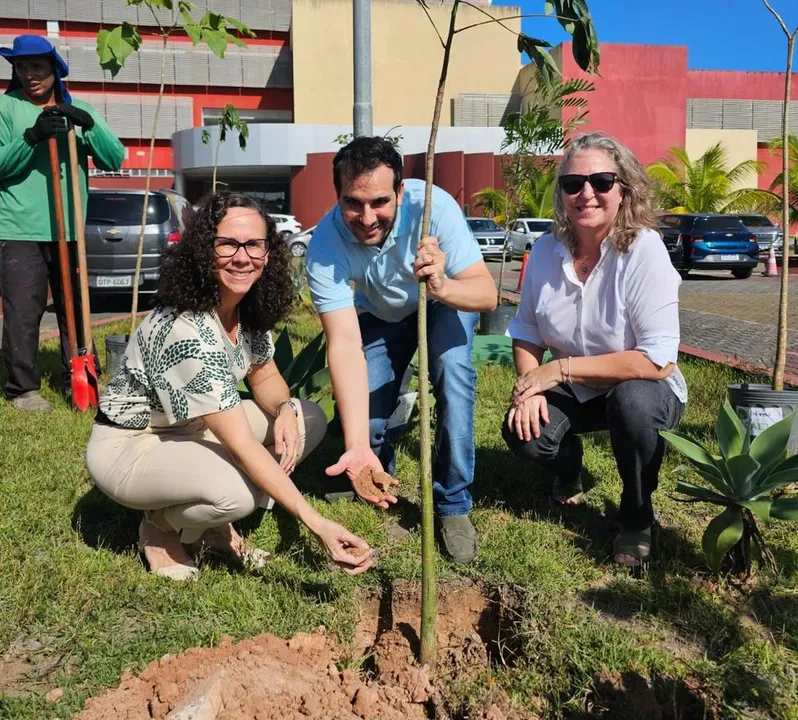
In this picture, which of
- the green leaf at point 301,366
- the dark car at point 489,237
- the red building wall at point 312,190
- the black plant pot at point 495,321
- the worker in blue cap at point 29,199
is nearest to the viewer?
the green leaf at point 301,366

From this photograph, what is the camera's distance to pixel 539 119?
766 centimetres

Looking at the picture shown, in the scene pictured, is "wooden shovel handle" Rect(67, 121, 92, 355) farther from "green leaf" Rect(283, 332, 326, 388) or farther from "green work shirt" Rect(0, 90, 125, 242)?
"green leaf" Rect(283, 332, 326, 388)

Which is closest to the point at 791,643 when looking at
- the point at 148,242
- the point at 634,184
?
the point at 634,184

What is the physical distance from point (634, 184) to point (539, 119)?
17.6 ft

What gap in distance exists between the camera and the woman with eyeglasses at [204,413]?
2.30 meters

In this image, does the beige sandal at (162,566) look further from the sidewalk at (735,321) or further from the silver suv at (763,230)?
the silver suv at (763,230)

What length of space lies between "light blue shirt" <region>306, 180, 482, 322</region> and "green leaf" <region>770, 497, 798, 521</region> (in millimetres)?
1285

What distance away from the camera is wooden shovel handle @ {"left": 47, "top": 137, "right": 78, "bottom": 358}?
4.28m

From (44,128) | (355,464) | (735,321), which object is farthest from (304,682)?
(735,321)

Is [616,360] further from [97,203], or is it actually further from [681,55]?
[681,55]

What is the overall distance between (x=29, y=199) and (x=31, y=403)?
119 cm

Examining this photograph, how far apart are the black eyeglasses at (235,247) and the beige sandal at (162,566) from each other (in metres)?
0.98

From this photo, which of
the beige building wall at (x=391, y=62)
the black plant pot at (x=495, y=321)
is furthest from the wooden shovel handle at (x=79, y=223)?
the beige building wall at (x=391, y=62)

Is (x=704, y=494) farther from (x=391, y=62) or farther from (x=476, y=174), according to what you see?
(x=391, y=62)
